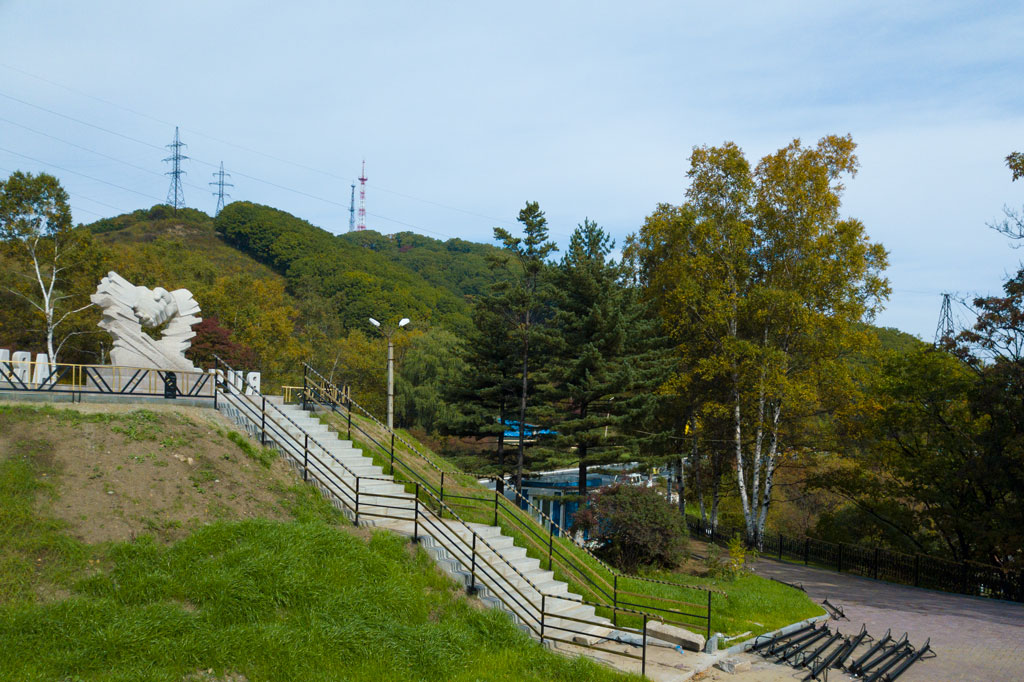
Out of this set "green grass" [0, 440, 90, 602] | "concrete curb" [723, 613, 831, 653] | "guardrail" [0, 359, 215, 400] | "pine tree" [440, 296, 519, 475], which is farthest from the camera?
"pine tree" [440, 296, 519, 475]

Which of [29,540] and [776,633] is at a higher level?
[29,540]

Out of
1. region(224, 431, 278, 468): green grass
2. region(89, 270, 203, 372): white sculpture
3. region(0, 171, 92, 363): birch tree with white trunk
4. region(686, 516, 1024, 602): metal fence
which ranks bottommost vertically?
region(686, 516, 1024, 602): metal fence

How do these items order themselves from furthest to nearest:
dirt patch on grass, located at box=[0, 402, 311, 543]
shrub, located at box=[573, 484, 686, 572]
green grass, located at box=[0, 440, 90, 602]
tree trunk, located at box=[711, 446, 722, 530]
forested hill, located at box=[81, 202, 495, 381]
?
forested hill, located at box=[81, 202, 495, 381] → tree trunk, located at box=[711, 446, 722, 530] → shrub, located at box=[573, 484, 686, 572] → dirt patch on grass, located at box=[0, 402, 311, 543] → green grass, located at box=[0, 440, 90, 602]

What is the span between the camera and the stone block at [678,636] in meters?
11.4

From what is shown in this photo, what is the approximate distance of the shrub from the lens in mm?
17859

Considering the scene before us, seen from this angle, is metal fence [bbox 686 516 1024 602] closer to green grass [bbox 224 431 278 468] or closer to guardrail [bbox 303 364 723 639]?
guardrail [bbox 303 364 723 639]

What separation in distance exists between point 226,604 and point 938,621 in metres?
14.2

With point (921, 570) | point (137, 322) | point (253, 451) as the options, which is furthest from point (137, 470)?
point (921, 570)

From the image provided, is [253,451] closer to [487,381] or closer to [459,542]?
[459,542]

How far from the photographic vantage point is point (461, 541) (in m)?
12.1

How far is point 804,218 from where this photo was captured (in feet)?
86.9

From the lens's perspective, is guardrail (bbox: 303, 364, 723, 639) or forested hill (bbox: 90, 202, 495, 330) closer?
guardrail (bbox: 303, 364, 723, 639)

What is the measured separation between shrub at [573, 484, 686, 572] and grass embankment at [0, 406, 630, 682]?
7.66m

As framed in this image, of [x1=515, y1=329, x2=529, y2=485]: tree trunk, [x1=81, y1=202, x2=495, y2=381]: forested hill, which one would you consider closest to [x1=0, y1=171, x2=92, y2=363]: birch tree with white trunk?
[x1=81, y1=202, x2=495, y2=381]: forested hill
